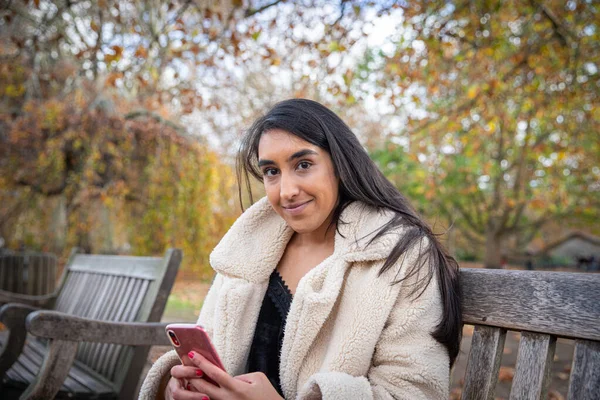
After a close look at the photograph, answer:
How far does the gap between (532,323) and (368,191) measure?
0.67m

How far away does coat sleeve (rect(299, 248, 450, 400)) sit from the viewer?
1582 millimetres

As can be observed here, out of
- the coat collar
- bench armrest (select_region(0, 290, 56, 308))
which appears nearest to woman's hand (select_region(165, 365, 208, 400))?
the coat collar

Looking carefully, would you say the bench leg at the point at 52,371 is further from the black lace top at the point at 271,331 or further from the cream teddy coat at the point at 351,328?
the black lace top at the point at 271,331

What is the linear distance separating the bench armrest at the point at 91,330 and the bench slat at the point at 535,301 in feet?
5.03

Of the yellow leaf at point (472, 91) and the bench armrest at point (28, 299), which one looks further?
the yellow leaf at point (472, 91)

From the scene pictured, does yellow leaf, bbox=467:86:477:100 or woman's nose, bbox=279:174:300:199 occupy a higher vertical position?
yellow leaf, bbox=467:86:477:100

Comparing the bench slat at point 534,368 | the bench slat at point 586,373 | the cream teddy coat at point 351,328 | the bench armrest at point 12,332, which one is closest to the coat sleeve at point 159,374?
the cream teddy coat at point 351,328

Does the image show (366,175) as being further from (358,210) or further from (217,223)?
(217,223)

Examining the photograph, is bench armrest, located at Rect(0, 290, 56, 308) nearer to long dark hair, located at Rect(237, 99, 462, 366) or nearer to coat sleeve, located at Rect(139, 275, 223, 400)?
coat sleeve, located at Rect(139, 275, 223, 400)

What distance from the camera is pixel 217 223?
9680 mm

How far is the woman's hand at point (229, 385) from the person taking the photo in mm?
1631

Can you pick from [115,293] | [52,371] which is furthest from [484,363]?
[115,293]

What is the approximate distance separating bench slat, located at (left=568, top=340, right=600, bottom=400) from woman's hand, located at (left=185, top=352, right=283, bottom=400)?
79 centimetres

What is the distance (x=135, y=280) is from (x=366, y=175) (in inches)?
74.1
